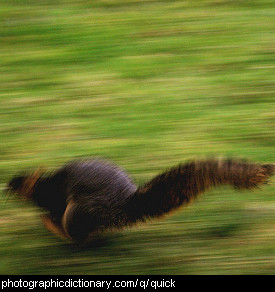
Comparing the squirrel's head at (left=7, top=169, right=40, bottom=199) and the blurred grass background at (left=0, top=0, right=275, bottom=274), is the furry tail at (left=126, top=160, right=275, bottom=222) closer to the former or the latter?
the blurred grass background at (left=0, top=0, right=275, bottom=274)

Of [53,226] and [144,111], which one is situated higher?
[144,111]

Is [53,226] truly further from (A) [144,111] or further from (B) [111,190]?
(A) [144,111]

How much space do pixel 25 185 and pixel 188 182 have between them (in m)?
0.91

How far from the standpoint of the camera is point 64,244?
414cm

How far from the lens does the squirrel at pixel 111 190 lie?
353 cm

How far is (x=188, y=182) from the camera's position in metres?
3.66

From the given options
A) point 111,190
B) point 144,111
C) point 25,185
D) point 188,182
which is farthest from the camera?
point 144,111

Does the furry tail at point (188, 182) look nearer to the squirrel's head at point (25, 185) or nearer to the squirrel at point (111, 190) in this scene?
the squirrel at point (111, 190)

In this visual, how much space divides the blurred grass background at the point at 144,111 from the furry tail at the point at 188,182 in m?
0.36

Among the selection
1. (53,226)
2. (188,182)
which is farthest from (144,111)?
(188,182)

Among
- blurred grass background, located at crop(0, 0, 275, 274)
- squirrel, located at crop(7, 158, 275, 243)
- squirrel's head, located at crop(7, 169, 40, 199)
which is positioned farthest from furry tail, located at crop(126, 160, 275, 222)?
squirrel's head, located at crop(7, 169, 40, 199)

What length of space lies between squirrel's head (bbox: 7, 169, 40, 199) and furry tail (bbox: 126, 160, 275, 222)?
556 mm
